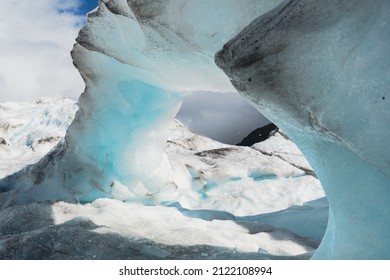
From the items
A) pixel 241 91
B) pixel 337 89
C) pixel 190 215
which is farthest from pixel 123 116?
pixel 337 89

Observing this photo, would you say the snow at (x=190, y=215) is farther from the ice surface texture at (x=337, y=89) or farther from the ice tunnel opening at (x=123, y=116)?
the ice surface texture at (x=337, y=89)

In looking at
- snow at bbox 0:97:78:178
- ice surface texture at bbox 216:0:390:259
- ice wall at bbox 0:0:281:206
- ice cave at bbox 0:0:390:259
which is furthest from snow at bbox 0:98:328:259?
ice surface texture at bbox 216:0:390:259

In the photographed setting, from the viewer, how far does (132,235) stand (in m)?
3.68

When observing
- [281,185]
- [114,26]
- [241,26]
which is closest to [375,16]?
[241,26]

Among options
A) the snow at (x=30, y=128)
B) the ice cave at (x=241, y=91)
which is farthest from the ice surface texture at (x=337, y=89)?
the snow at (x=30, y=128)

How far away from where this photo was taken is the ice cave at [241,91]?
2160 mm

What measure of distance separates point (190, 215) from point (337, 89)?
353 centimetres

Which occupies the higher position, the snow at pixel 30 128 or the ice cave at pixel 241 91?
the snow at pixel 30 128

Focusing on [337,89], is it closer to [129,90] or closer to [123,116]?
[129,90]

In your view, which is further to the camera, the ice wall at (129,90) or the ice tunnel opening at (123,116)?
the ice tunnel opening at (123,116)

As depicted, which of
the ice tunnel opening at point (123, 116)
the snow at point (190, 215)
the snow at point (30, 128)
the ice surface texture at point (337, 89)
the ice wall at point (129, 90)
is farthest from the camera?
the snow at point (30, 128)

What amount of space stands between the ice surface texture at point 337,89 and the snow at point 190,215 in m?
1.00

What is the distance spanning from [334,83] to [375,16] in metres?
0.36

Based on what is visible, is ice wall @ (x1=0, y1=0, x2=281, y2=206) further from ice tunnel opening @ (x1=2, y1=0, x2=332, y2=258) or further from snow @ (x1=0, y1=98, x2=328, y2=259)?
snow @ (x1=0, y1=98, x2=328, y2=259)
